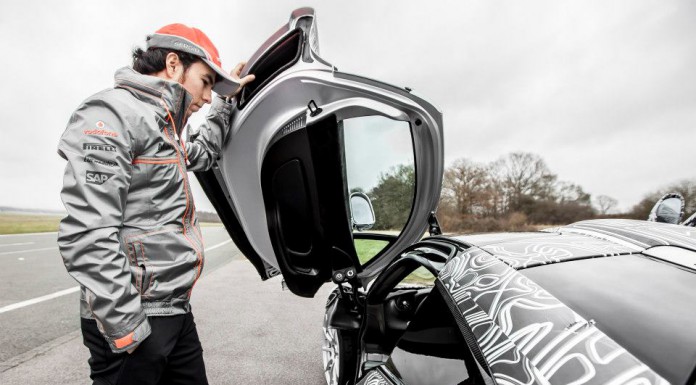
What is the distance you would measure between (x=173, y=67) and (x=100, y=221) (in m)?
0.80

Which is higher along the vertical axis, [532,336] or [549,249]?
[549,249]

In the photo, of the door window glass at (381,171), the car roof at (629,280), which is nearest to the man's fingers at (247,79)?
the door window glass at (381,171)

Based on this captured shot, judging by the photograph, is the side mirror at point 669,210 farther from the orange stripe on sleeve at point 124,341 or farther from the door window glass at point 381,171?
the orange stripe on sleeve at point 124,341

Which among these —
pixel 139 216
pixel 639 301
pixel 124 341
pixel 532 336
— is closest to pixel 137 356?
pixel 124 341

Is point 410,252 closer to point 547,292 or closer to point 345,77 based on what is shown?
point 547,292

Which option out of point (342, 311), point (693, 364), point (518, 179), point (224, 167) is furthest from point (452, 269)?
point (518, 179)

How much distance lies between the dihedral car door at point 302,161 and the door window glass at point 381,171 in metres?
0.05

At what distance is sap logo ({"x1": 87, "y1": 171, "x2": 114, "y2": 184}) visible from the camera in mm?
1188

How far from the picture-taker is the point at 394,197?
2.46 metres

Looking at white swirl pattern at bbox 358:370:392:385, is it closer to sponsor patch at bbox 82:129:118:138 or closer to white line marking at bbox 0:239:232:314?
sponsor patch at bbox 82:129:118:138

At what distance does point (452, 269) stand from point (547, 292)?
0.39 m

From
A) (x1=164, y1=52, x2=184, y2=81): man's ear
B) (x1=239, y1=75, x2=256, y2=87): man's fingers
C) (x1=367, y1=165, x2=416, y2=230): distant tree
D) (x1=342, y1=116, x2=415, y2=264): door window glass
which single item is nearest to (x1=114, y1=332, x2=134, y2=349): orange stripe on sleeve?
(x1=164, y1=52, x2=184, y2=81): man's ear

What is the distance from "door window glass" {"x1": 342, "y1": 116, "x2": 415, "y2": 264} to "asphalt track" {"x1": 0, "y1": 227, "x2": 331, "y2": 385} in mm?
1332

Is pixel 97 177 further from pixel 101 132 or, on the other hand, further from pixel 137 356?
pixel 137 356
